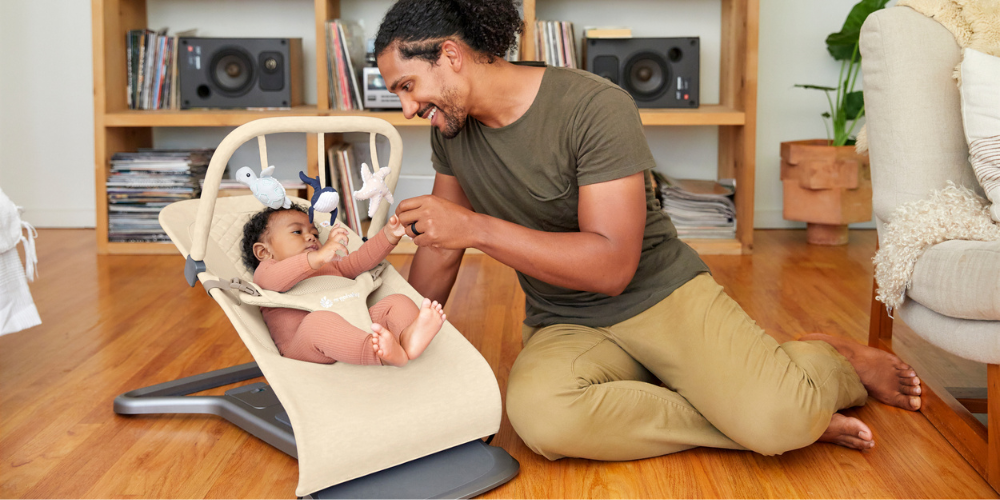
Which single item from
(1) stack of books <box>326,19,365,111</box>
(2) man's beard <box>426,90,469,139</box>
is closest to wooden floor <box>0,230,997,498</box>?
(2) man's beard <box>426,90,469,139</box>

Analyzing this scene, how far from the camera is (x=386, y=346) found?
1269mm

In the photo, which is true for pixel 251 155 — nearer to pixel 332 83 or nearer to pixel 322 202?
pixel 332 83

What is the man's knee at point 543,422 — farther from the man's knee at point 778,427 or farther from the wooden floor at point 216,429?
the man's knee at point 778,427

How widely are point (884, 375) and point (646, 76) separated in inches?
66.1

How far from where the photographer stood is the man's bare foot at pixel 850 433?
138cm

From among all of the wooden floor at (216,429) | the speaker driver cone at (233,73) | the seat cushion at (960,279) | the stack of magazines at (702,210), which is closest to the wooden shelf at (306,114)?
the speaker driver cone at (233,73)

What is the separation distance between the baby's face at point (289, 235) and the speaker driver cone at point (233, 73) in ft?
5.42

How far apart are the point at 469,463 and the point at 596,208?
45cm

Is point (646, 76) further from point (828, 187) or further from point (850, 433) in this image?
point (850, 433)

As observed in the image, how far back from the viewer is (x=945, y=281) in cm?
129

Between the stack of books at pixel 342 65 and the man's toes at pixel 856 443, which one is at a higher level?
the stack of books at pixel 342 65

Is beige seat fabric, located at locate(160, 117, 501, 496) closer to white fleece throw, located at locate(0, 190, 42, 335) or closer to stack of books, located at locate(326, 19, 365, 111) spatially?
white fleece throw, located at locate(0, 190, 42, 335)

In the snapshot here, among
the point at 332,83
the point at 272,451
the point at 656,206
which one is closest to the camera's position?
the point at 272,451

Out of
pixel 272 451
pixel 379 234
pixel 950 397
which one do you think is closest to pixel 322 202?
pixel 379 234
